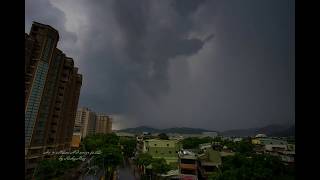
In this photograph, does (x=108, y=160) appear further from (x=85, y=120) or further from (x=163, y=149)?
(x=85, y=120)

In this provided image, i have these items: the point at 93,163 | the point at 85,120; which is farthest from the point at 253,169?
the point at 85,120

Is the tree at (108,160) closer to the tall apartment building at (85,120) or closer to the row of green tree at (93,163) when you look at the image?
the row of green tree at (93,163)

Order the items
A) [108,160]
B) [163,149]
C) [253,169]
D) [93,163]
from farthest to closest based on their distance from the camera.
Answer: [163,149], [108,160], [93,163], [253,169]

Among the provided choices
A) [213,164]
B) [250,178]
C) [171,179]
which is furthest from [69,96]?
[250,178]

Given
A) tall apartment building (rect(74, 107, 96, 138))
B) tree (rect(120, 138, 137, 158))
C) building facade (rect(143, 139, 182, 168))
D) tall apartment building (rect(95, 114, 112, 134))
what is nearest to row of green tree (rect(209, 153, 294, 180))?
building facade (rect(143, 139, 182, 168))

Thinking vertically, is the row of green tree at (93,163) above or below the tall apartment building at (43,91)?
below

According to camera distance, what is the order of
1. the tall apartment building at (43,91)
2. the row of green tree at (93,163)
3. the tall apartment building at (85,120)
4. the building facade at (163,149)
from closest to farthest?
the tall apartment building at (43,91) → the row of green tree at (93,163) → the building facade at (163,149) → the tall apartment building at (85,120)

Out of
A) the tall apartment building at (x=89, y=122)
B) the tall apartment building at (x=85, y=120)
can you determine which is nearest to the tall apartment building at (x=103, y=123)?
the tall apartment building at (x=89, y=122)

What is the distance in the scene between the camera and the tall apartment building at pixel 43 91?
16188 millimetres

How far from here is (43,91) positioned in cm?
1750

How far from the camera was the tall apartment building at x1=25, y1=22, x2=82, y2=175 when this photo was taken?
637 inches
